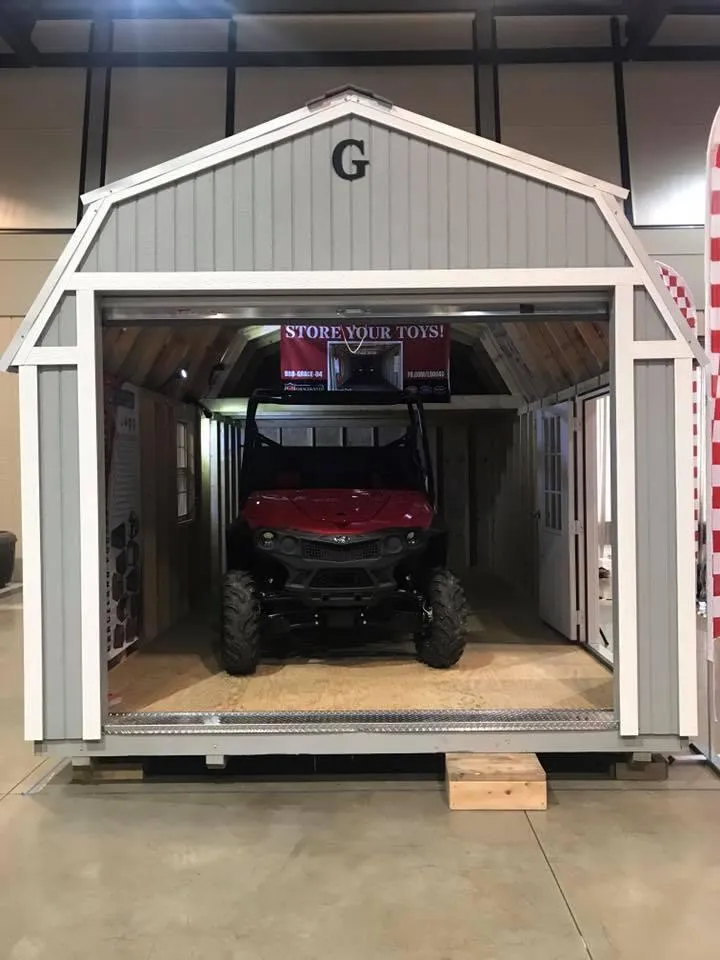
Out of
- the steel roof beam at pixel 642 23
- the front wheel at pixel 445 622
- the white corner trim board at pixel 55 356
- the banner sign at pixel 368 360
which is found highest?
the steel roof beam at pixel 642 23

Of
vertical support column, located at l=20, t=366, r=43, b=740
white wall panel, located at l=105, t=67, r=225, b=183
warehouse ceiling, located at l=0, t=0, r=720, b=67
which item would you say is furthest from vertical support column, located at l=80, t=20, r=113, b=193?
vertical support column, located at l=20, t=366, r=43, b=740

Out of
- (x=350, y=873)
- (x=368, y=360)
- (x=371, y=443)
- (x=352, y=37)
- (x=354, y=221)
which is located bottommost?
(x=350, y=873)

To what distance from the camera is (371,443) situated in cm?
1120

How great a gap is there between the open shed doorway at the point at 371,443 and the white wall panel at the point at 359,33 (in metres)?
4.45

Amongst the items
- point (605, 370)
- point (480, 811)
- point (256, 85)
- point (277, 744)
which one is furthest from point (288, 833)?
point (256, 85)

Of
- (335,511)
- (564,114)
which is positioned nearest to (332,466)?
(335,511)

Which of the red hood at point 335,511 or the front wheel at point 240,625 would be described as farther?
the red hood at point 335,511

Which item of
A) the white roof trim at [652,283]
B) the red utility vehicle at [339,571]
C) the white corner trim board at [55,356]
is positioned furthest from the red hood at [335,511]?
the white roof trim at [652,283]

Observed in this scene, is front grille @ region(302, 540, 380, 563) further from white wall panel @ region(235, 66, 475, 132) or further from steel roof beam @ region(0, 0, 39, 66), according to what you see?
steel roof beam @ region(0, 0, 39, 66)

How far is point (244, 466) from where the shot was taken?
6570 mm

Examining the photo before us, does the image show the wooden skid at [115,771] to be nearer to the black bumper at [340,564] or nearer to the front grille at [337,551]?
the black bumper at [340,564]

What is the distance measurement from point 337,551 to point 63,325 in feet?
7.61

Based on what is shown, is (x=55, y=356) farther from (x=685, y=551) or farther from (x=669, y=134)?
(x=669, y=134)

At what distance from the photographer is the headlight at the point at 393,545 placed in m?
5.43
